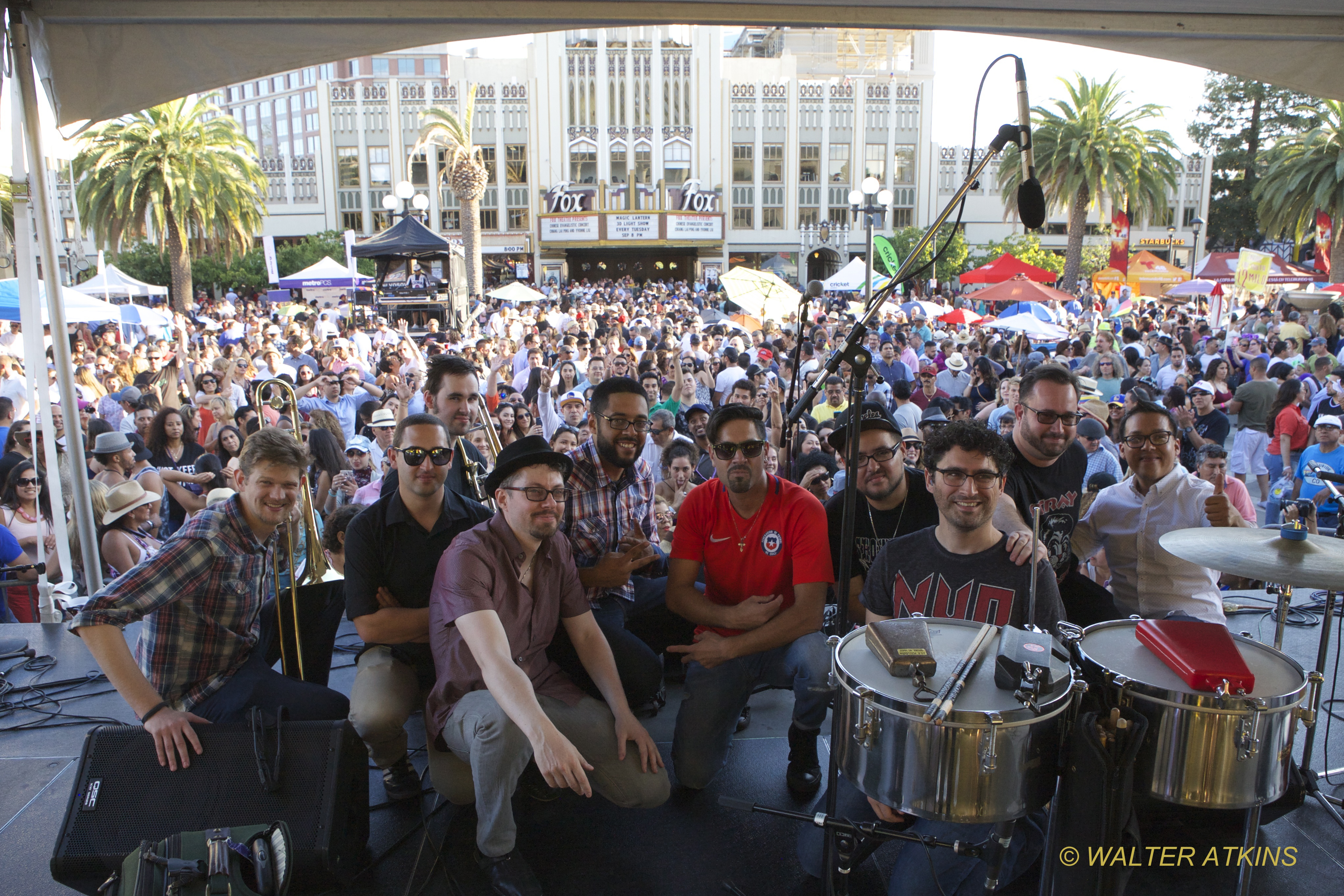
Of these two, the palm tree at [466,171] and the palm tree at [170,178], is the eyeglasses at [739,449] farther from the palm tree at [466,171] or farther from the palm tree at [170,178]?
the palm tree at [170,178]

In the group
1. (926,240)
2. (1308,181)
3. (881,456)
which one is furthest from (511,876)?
(1308,181)

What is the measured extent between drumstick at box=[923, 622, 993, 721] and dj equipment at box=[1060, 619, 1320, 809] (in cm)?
34

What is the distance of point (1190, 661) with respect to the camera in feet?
7.66

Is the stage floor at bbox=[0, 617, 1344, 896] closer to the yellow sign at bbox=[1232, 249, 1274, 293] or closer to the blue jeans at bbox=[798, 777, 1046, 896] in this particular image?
the blue jeans at bbox=[798, 777, 1046, 896]

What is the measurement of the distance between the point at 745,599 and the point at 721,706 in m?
0.52

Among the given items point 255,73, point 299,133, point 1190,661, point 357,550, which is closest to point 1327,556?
point 1190,661

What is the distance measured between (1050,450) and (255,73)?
13.3 feet

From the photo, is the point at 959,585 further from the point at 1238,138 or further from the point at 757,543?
the point at 1238,138

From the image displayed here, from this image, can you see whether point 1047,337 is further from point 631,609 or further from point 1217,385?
point 631,609

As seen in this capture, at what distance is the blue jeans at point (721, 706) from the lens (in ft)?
11.3

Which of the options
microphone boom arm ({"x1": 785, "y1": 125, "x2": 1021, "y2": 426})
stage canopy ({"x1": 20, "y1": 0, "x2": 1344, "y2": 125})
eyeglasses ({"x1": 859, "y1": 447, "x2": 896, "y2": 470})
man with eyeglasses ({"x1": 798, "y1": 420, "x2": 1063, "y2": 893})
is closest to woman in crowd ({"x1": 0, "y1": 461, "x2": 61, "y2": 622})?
stage canopy ({"x1": 20, "y1": 0, "x2": 1344, "y2": 125})

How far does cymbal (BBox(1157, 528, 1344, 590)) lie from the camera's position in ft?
8.46

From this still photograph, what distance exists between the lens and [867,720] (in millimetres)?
2342

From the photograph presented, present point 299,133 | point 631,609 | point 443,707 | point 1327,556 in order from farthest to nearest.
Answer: point 299,133 → point 631,609 → point 443,707 → point 1327,556
